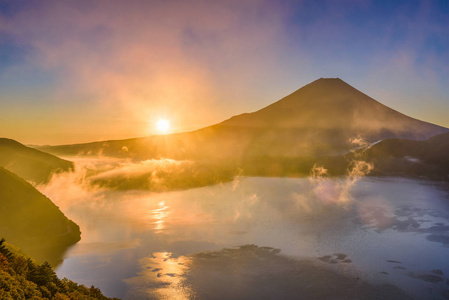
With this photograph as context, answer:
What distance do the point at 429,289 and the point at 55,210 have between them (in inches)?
2589

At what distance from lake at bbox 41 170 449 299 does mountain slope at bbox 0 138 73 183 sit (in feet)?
23.3

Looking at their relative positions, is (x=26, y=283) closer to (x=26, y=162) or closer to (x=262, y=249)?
(x=262, y=249)

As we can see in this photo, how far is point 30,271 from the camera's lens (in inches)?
674

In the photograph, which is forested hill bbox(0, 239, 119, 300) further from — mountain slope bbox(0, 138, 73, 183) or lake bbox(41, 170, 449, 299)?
mountain slope bbox(0, 138, 73, 183)

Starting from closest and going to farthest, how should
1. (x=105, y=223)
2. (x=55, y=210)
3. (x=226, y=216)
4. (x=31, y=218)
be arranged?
1. (x=31, y=218)
2. (x=55, y=210)
3. (x=105, y=223)
4. (x=226, y=216)

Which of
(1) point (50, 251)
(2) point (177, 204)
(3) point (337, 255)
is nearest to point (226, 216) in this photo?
(2) point (177, 204)

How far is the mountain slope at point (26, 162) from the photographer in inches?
4236

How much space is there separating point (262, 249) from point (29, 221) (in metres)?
44.1

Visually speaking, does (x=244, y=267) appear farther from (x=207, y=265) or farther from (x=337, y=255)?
(x=337, y=255)

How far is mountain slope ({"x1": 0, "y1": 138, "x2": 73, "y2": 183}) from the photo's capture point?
353ft

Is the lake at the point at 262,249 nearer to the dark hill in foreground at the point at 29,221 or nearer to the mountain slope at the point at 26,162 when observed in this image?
the dark hill in foreground at the point at 29,221

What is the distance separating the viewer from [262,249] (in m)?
63.0

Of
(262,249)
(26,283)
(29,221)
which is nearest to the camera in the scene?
(26,283)

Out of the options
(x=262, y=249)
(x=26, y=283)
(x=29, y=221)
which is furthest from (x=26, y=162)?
(x=26, y=283)
